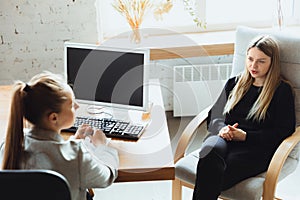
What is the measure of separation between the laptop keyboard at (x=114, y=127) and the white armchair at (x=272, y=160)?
1.14 ft

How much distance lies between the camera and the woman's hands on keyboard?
191cm

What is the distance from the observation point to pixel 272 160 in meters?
2.12

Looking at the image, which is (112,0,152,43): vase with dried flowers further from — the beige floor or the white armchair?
the beige floor

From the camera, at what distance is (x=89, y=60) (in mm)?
2189

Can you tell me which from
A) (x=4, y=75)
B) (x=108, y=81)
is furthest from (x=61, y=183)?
Result: (x=4, y=75)

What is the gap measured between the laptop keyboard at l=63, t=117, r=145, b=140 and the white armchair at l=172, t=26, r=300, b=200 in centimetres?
35

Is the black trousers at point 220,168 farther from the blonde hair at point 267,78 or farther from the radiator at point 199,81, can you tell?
the radiator at point 199,81

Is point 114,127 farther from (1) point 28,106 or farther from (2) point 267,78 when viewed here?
(2) point 267,78

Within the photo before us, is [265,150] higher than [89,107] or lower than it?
lower

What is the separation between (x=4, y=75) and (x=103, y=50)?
56.9 inches

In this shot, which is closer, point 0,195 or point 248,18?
point 0,195

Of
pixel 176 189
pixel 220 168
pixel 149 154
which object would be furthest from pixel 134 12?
pixel 149 154

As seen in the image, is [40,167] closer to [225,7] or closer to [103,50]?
[103,50]

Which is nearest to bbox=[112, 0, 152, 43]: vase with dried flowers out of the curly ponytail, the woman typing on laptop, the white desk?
the white desk
